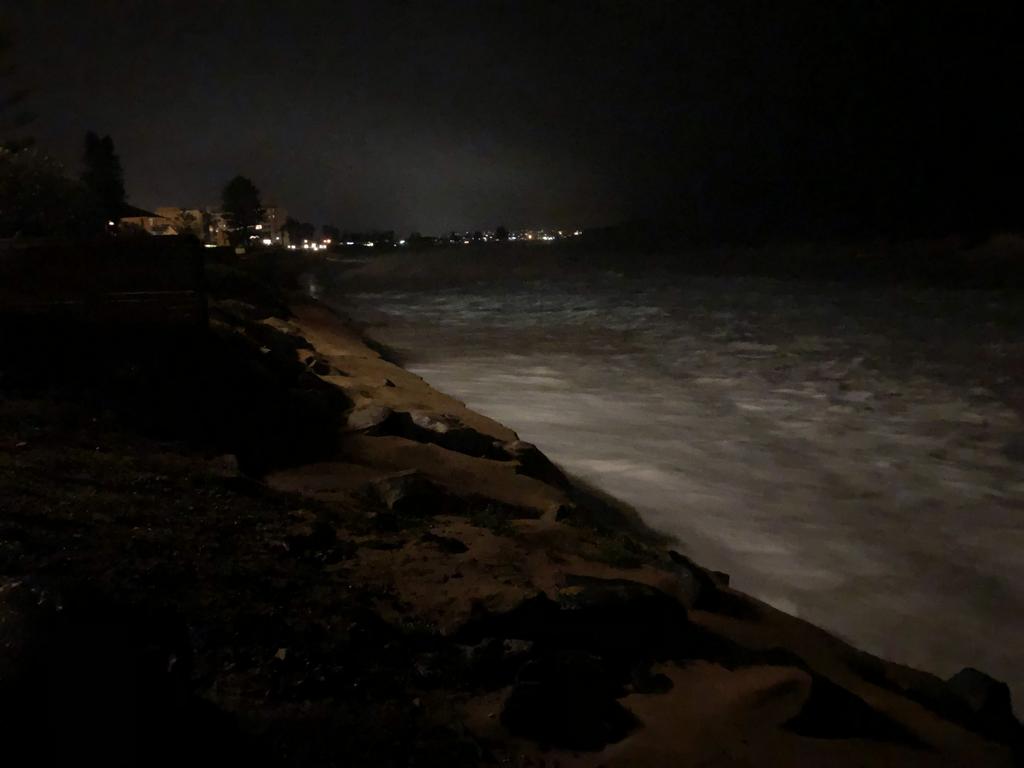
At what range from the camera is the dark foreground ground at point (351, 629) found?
3082mm

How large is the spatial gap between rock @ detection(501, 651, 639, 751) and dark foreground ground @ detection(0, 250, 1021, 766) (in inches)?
0.5

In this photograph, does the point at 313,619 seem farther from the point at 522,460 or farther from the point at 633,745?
the point at 522,460

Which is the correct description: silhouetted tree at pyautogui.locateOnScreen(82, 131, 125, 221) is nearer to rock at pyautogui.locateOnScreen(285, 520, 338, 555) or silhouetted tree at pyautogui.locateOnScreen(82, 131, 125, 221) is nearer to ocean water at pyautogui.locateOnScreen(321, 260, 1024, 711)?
ocean water at pyautogui.locateOnScreen(321, 260, 1024, 711)

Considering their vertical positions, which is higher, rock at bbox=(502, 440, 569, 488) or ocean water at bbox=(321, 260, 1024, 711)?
rock at bbox=(502, 440, 569, 488)

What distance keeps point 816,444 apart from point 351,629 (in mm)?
12256

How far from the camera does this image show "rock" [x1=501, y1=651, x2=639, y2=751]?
415cm

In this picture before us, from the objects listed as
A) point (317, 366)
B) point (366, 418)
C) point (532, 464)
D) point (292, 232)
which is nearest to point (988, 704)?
point (532, 464)

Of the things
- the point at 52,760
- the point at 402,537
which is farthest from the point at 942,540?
the point at 52,760

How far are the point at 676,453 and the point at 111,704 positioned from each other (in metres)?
12.3

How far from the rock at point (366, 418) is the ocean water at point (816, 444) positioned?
348 centimetres

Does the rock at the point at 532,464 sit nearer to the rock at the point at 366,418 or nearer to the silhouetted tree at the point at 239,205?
the rock at the point at 366,418

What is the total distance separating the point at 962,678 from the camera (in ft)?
20.3

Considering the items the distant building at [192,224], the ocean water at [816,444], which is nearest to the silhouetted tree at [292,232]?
the distant building at [192,224]

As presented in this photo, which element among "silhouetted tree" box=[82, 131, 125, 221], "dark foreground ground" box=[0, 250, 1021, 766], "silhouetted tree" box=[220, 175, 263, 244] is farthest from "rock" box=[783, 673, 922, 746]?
"silhouetted tree" box=[220, 175, 263, 244]
